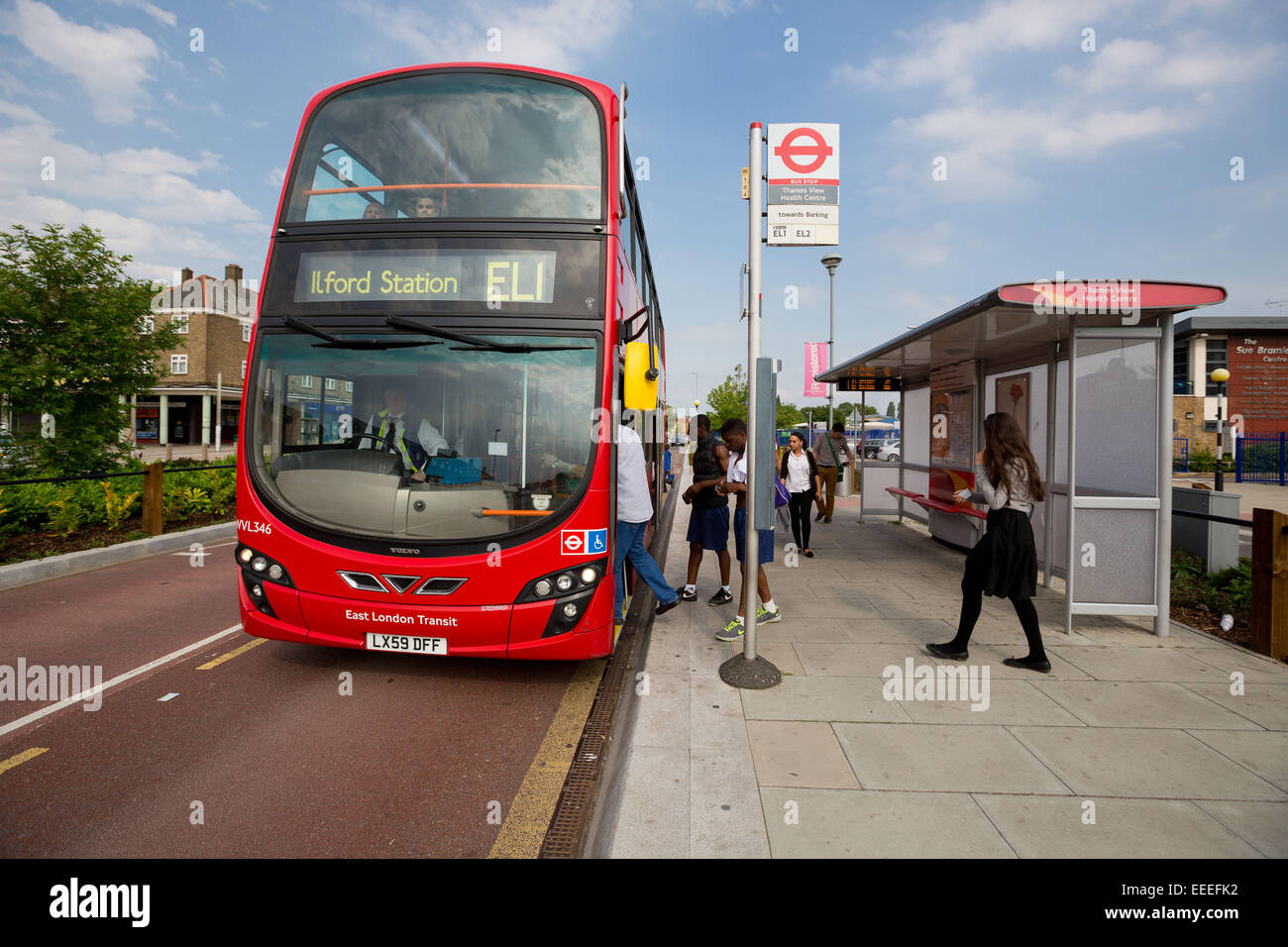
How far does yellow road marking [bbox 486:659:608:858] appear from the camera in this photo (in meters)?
2.85

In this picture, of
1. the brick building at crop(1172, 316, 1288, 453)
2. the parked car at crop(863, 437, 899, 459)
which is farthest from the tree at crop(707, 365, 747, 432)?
the brick building at crop(1172, 316, 1288, 453)

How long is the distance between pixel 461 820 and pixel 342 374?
2.81 meters

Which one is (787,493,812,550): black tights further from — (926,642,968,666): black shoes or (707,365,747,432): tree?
(707,365,747,432): tree

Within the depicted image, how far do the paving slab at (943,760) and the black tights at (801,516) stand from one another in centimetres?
526

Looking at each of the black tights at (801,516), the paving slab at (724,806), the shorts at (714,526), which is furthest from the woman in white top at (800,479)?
the paving slab at (724,806)

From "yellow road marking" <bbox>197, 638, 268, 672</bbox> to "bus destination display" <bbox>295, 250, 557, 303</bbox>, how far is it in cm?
278

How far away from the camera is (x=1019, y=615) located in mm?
4785

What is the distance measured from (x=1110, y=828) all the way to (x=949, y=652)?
7.33 ft

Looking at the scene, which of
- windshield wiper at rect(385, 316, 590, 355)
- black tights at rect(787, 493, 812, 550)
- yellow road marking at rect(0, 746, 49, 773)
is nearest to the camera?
yellow road marking at rect(0, 746, 49, 773)

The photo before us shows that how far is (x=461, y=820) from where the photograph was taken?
3016mm

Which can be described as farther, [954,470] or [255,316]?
[954,470]

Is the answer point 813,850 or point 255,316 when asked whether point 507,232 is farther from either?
point 813,850

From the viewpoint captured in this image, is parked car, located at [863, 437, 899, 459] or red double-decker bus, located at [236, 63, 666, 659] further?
parked car, located at [863, 437, 899, 459]
